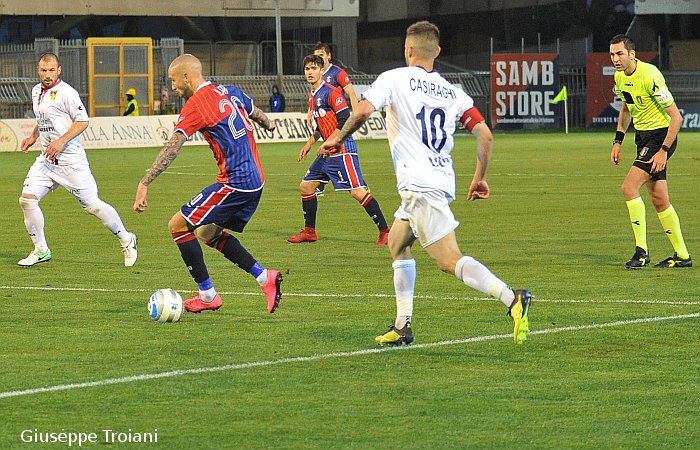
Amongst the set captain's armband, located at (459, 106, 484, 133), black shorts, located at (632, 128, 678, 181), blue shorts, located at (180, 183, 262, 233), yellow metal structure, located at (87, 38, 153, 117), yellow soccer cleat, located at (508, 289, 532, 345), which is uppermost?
yellow metal structure, located at (87, 38, 153, 117)

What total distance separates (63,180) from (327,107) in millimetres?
3984

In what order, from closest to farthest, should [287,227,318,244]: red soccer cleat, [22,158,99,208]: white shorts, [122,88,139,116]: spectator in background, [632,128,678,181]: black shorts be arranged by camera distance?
[632,128,678,181]: black shorts < [22,158,99,208]: white shorts < [287,227,318,244]: red soccer cleat < [122,88,139,116]: spectator in background

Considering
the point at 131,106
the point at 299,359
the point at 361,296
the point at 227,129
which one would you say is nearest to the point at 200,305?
the point at 227,129

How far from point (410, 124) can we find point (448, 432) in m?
2.68

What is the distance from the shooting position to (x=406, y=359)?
8.57 meters

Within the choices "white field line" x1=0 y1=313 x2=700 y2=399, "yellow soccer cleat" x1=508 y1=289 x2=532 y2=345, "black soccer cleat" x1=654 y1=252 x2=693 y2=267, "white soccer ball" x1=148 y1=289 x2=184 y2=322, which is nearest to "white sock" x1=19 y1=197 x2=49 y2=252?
"white soccer ball" x1=148 y1=289 x2=184 y2=322

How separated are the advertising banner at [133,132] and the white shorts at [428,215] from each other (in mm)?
32640

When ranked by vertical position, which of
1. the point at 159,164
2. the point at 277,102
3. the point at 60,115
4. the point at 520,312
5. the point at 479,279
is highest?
the point at 277,102

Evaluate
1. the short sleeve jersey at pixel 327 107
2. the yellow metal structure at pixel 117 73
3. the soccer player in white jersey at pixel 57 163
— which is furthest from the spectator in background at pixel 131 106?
the soccer player in white jersey at pixel 57 163

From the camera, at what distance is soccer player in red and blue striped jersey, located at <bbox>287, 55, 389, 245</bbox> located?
16.7m

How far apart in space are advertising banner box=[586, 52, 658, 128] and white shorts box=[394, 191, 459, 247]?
50.2m

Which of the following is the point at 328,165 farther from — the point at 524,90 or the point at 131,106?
the point at 524,90

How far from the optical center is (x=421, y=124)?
28.7 ft

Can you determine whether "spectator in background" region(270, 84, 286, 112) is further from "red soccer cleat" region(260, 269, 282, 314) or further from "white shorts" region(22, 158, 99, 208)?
"red soccer cleat" region(260, 269, 282, 314)
